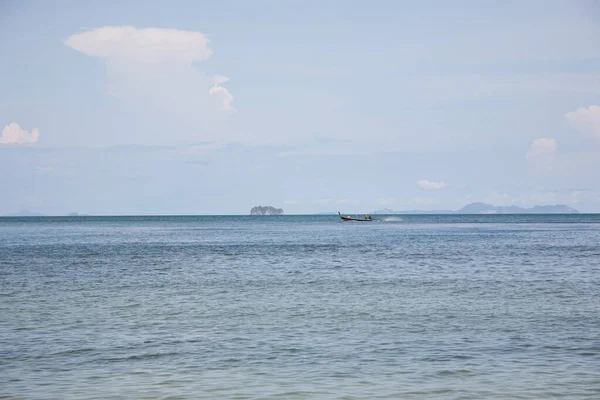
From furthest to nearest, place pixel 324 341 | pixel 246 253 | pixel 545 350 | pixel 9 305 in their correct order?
1. pixel 246 253
2. pixel 9 305
3. pixel 324 341
4. pixel 545 350

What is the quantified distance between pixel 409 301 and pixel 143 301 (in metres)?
12.4

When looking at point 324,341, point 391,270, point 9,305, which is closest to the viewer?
point 324,341

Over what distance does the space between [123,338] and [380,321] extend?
938 centimetres

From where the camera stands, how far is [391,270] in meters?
44.9

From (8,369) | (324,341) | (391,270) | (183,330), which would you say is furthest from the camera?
(391,270)

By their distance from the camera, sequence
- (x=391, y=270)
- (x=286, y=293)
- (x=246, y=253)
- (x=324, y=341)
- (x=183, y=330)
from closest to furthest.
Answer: (x=324, y=341) → (x=183, y=330) → (x=286, y=293) → (x=391, y=270) → (x=246, y=253)

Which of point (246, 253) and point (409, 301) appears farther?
point (246, 253)

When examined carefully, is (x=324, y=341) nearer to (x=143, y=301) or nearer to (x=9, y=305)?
(x=143, y=301)

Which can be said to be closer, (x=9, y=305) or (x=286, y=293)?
(x=9, y=305)

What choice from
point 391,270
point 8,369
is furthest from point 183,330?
point 391,270

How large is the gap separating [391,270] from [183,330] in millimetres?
24515

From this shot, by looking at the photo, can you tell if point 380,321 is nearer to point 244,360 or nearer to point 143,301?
point 244,360

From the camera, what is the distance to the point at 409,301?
2925 cm

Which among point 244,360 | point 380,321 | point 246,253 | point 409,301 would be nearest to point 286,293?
point 409,301
